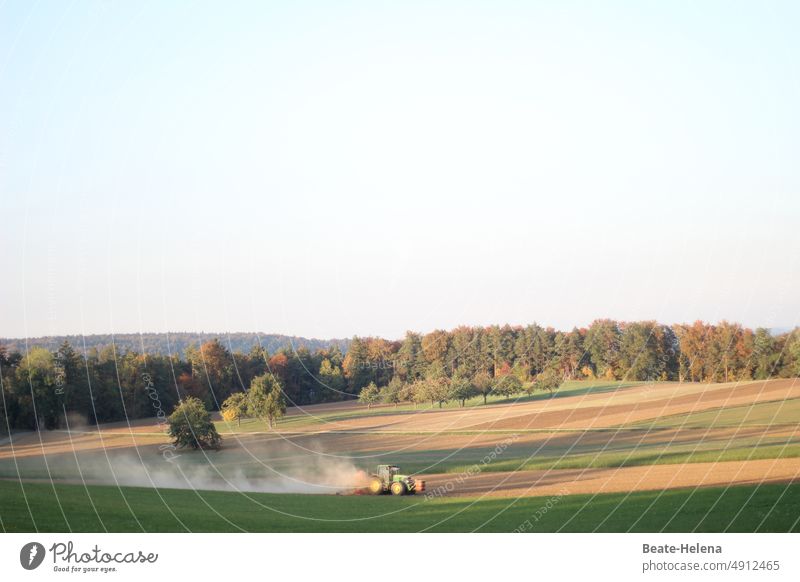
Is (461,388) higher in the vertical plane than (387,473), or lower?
higher

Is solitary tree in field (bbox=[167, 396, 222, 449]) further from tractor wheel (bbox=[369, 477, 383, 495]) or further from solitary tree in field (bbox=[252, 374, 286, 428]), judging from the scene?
tractor wheel (bbox=[369, 477, 383, 495])

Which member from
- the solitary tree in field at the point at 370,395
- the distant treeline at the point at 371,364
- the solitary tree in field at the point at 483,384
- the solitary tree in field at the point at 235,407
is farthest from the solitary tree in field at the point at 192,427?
the solitary tree in field at the point at 483,384

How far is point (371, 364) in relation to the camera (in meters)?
45.7

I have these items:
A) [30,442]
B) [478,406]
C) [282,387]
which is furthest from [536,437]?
[30,442]

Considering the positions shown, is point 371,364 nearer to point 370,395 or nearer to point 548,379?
point 370,395

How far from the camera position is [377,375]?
46.6 metres

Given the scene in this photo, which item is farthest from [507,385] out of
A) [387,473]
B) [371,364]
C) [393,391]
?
[387,473]

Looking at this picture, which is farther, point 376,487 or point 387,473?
point 387,473

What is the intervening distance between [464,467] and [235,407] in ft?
44.8

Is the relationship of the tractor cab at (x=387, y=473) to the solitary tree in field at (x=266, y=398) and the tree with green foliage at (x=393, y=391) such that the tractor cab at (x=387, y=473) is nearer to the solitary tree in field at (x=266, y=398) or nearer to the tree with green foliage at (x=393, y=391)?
the solitary tree in field at (x=266, y=398)

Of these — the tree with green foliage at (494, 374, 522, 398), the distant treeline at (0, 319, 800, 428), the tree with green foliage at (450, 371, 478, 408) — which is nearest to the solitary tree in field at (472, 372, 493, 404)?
the distant treeline at (0, 319, 800, 428)

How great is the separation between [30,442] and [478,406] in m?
24.7
